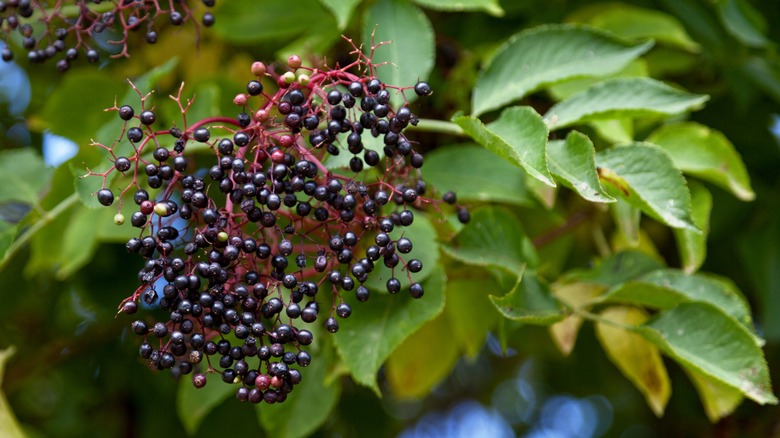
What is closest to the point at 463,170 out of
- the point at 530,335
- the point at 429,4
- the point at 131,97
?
the point at 429,4

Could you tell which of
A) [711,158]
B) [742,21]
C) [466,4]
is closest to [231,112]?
[466,4]

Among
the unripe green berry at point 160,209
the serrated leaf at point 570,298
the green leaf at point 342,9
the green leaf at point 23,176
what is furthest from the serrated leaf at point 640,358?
the green leaf at point 23,176

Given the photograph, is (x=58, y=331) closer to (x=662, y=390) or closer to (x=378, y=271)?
(x=378, y=271)

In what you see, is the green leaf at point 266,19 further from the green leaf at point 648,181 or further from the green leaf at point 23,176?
the green leaf at point 648,181

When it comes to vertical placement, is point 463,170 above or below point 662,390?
above

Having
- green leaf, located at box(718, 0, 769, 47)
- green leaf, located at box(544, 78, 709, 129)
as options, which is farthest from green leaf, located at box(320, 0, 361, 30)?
green leaf, located at box(718, 0, 769, 47)

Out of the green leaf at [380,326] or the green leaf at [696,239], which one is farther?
the green leaf at [696,239]

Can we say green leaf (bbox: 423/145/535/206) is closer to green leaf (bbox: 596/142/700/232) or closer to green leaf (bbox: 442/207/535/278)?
green leaf (bbox: 442/207/535/278)
